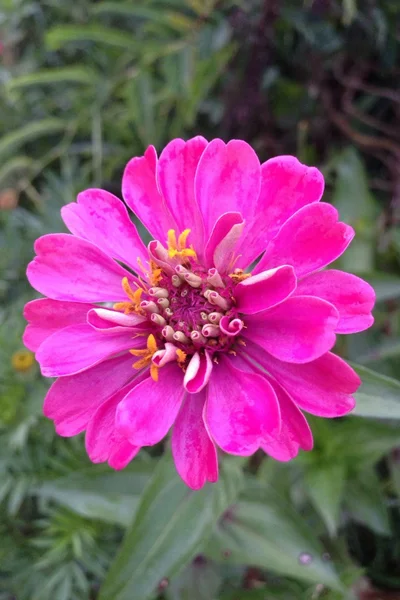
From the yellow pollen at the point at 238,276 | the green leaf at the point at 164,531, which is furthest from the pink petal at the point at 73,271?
the green leaf at the point at 164,531

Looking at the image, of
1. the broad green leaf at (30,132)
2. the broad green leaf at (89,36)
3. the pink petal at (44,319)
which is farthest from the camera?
the broad green leaf at (30,132)

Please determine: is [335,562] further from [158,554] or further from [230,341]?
[230,341]

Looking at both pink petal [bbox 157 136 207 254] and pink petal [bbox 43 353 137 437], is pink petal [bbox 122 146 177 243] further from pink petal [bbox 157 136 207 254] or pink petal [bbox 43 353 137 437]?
pink petal [bbox 43 353 137 437]

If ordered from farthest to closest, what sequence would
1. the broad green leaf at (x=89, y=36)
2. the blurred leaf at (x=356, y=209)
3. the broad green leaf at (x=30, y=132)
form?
the broad green leaf at (x=30, y=132) < the broad green leaf at (x=89, y=36) < the blurred leaf at (x=356, y=209)

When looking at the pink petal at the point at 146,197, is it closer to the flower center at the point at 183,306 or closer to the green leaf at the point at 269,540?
the flower center at the point at 183,306

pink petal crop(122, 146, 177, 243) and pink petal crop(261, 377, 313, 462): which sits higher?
pink petal crop(122, 146, 177, 243)

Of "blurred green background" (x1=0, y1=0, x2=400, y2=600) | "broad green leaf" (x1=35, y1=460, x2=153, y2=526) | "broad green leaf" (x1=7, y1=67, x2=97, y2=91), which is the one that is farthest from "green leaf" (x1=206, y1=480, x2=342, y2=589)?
"broad green leaf" (x1=7, y1=67, x2=97, y2=91)
